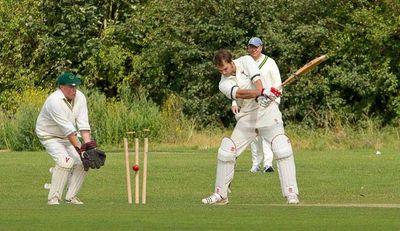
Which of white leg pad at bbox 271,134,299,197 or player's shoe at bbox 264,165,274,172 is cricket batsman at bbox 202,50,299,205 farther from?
player's shoe at bbox 264,165,274,172

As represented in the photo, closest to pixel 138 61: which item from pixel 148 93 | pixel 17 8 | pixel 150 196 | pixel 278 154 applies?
pixel 148 93

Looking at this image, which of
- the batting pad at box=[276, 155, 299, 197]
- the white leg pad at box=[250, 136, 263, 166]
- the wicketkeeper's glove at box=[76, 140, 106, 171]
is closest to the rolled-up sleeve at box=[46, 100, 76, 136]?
the wicketkeeper's glove at box=[76, 140, 106, 171]

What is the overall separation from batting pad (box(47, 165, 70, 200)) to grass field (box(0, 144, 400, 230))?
355 millimetres

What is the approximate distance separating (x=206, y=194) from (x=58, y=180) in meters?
3.39

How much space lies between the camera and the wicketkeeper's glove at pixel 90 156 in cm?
1658

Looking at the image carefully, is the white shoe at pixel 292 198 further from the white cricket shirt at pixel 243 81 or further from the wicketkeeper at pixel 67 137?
the wicketkeeper at pixel 67 137

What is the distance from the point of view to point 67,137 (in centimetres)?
1684

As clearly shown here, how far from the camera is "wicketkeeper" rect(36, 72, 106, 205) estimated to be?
1662cm

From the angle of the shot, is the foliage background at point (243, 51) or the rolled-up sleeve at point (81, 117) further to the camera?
the foliage background at point (243, 51)

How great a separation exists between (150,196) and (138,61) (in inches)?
936

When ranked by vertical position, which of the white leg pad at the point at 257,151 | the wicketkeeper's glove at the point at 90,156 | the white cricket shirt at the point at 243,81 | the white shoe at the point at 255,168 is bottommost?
the white shoe at the point at 255,168

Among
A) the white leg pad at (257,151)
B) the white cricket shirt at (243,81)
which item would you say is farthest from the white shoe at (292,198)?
the white leg pad at (257,151)

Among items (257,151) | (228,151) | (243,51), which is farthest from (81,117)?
(243,51)

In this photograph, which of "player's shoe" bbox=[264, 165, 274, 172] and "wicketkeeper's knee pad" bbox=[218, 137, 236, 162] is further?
"player's shoe" bbox=[264, 165, 274, 172]
